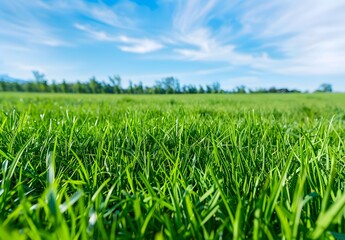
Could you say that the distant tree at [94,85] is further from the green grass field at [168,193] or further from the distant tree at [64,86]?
the green grass field at [168,193]

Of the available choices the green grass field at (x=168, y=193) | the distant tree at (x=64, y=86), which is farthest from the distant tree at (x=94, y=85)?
the green grass field at (x=168, y=193)

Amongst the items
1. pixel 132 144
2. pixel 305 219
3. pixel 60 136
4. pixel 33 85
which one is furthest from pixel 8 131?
pixel 33 85

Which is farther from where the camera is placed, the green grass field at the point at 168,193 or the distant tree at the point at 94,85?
the distant tree at the point at 94,85

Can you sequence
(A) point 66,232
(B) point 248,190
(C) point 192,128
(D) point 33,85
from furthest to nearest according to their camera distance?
(D) point 33,85, (C) point 192,128, (B) point 248,190, (A) point 66,232

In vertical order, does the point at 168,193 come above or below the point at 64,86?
above

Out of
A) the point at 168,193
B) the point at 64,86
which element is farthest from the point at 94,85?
the point at 168,193

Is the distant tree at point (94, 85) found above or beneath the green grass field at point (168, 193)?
beneath

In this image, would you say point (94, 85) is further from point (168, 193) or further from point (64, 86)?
point (168, 193)

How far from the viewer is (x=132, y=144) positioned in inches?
54.0

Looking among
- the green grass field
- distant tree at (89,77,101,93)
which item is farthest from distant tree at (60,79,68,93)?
the green grass field

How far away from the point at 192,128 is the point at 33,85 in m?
99.7

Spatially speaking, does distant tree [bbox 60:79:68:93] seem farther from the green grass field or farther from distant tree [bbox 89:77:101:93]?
the green grass field

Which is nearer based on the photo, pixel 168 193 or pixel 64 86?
pixel 168 193

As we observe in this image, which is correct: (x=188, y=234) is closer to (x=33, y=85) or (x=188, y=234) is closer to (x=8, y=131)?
(x=8, y=131)
